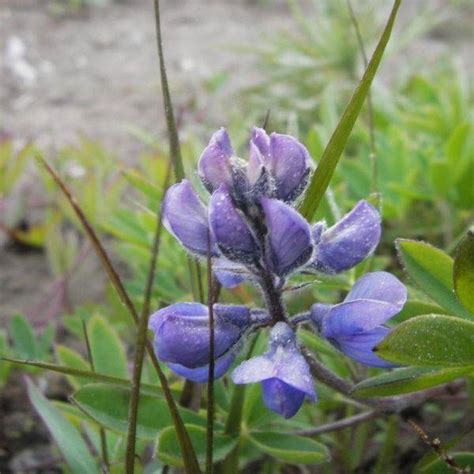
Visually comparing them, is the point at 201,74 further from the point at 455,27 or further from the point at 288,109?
the point at 455,27

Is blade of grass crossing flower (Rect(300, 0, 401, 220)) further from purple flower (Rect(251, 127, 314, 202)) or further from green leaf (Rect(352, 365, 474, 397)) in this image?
green leaf (Rect(352, 365, 474, 397))

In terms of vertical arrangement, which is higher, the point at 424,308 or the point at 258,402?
the point at 424,308

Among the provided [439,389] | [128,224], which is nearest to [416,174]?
[128,224]

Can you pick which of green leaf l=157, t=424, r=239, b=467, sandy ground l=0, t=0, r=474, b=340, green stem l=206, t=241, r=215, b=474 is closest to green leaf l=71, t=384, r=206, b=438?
green leaf l=157, t=424, r=239, b=467

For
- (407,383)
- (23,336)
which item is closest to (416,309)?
(407,383)

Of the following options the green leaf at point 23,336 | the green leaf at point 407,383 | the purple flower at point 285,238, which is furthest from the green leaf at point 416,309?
the green leaf at point 23,336

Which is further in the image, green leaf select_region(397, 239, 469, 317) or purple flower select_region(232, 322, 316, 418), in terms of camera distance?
green leaf select_region(397, 239, 469, 317)
